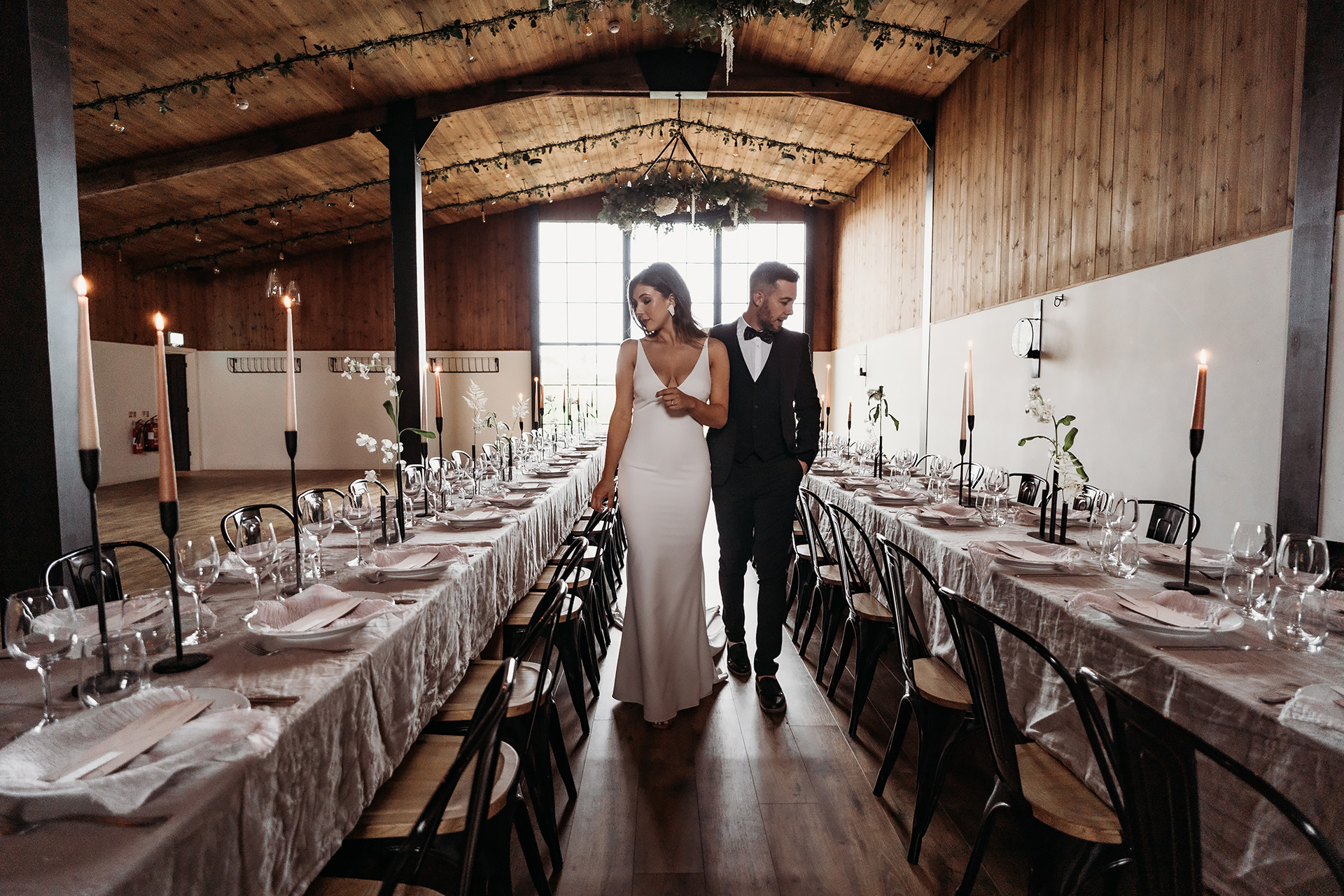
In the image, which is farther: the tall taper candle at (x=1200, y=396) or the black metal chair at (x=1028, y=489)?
the black metal chair at (x=1028, y=489)

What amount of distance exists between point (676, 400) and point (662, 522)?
50 cm

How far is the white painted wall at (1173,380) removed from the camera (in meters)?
3.45

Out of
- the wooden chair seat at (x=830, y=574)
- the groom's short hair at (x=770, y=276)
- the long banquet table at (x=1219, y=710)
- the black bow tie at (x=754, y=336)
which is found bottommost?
the wooden chair seat at (x=830, y=574)

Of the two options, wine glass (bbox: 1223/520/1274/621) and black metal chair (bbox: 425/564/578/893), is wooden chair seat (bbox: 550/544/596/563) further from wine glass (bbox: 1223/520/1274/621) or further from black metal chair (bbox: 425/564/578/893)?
wine glass (bbox: 1223/520/1274/621)

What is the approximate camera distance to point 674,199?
25.2 feet

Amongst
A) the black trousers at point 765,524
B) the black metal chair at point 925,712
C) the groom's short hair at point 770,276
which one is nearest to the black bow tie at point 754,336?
the groom's short hair at point 770,276

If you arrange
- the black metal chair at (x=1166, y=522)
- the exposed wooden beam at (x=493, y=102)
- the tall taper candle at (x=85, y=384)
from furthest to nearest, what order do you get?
the exposed wooden beam at (x=493, y=102) → the black metal chair at (x=1166, y=522) → the tall taper candle at (x=85, y=384)

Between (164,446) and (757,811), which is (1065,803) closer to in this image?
(757,811)

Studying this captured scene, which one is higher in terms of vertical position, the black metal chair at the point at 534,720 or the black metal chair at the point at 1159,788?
the black metal chair at the point at 1159,788

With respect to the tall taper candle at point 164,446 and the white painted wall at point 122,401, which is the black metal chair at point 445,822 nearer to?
the tall taper candle at point 164,446

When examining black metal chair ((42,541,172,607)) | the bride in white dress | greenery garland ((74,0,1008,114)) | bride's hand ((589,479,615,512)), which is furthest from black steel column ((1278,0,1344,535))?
black metal chair ((42,541,172,607))

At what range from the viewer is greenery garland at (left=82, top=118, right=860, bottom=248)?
954 cm

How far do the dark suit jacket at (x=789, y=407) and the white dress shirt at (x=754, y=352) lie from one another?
0.02 meters

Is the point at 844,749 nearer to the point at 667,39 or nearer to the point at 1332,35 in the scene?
the point at 1332,35
